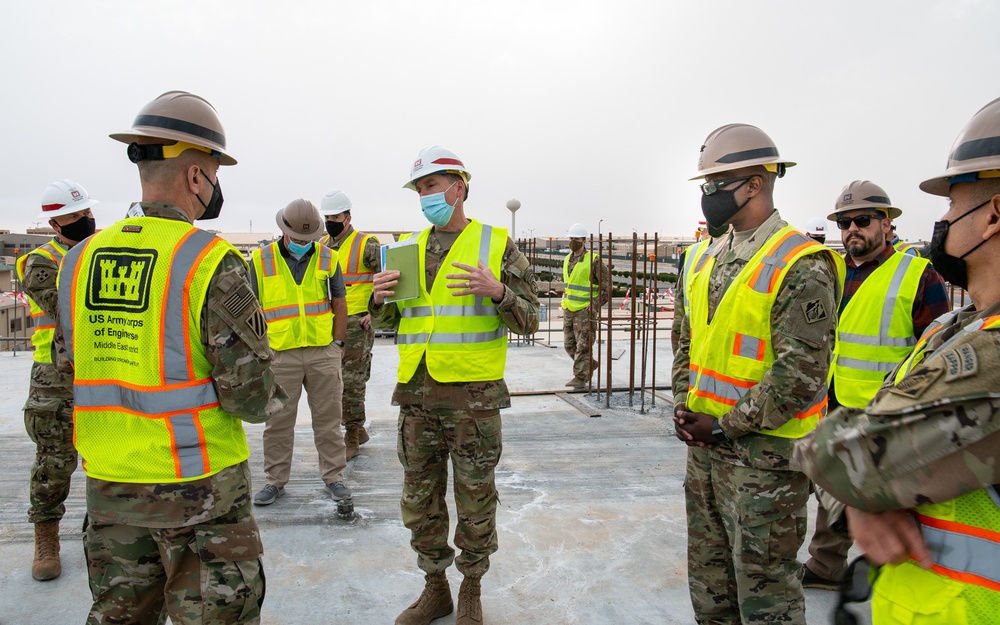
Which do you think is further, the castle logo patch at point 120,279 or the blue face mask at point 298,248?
the blue face mask at point 298,248

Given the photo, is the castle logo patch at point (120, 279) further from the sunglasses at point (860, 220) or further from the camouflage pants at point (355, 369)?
the sunglasses at point (860, 220)

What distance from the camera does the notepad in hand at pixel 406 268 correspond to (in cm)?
331

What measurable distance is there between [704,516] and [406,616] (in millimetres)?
1647

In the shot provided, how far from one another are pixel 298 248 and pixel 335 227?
5.02 ft

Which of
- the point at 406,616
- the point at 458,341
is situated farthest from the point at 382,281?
the point at 406,616

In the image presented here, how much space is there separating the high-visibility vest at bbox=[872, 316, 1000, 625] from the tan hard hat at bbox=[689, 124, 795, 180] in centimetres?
146

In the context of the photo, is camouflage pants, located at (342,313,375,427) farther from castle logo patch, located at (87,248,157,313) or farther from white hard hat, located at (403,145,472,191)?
castle logo patch, located at (87,248,157,313)

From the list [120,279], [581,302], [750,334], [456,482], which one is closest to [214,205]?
[120,279]

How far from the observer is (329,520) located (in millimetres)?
4441

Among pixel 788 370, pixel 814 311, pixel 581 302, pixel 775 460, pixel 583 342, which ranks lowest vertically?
pixel 583 342

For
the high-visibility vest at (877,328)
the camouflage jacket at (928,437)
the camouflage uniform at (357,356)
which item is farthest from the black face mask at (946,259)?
the camouflage uniform at (357,356)

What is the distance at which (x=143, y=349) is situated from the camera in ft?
6.83

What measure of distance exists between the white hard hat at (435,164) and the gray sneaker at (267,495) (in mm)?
2784

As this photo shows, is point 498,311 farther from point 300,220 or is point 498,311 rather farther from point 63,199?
point 63,199
